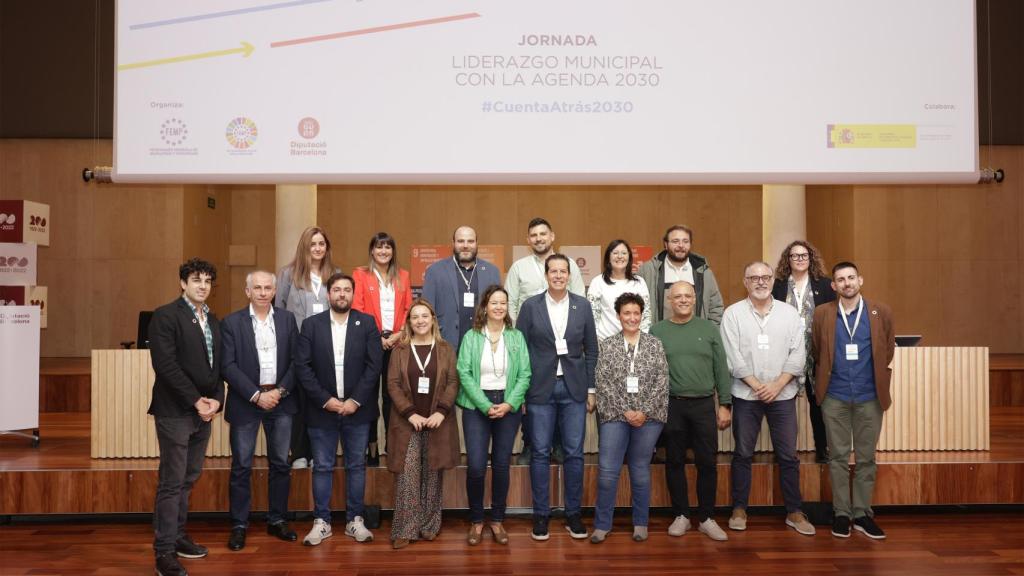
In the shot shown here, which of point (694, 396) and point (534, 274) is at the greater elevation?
point (534, 274)

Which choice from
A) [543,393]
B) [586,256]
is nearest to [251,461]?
[543,393]

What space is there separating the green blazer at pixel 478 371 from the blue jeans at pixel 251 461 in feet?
3.01

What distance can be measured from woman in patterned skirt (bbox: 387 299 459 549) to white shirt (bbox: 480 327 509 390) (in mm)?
146

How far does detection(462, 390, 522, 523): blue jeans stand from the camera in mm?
4008

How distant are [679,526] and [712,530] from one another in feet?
0.56

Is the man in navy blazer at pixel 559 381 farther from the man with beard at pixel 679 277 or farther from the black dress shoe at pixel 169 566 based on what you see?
the black dress shoe at pixel 169 566

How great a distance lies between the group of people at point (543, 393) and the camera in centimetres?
395

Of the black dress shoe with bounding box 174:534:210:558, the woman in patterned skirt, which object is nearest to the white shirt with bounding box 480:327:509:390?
the woman in patterned skirt

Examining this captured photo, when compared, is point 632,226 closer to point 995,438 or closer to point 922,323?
point 922,323

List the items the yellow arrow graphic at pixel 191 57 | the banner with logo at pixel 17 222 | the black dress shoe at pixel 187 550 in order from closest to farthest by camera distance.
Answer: the black dress shoe at pixel 187 550, the yellow arrow graphic at pixel 191 57, the banner with logo at pixel 17 222

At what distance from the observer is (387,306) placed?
4387 mm

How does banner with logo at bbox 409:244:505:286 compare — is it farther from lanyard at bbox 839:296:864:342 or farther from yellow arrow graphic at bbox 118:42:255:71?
lanyard at bbox 839:296:864:342

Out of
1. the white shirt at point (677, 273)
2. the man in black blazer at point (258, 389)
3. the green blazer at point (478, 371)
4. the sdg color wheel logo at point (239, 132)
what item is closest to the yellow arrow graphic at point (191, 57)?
the sdg color wheel logo at point (239, 132)

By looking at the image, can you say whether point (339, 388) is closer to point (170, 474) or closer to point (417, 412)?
point (417, 412)
